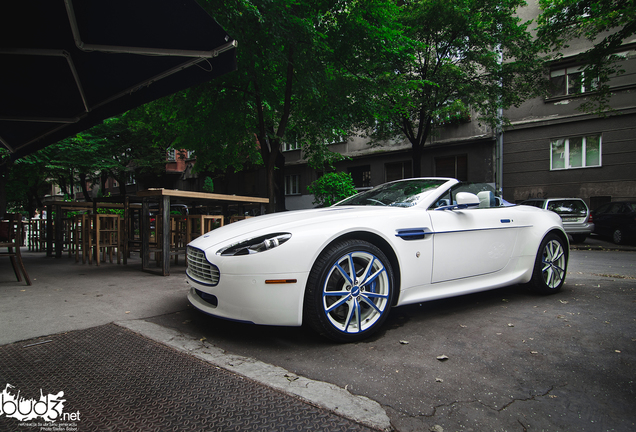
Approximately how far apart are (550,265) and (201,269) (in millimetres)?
3816

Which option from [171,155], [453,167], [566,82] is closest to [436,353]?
[453,167]

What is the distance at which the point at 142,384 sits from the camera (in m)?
2.05

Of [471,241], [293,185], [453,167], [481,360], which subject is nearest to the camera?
[481,360]

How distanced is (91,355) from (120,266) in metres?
4.73

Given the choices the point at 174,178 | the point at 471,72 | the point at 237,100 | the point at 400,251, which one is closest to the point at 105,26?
the point at 400,251

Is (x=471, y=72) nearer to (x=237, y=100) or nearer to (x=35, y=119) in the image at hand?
(x=237, y=100)

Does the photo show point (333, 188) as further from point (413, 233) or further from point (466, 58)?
point (413, 233)

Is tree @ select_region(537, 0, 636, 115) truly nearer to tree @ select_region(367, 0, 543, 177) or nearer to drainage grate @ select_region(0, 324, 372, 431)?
tree @ select_region(367, 0, 543, 177)

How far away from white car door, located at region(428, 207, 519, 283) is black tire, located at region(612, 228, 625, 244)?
11.4 meters

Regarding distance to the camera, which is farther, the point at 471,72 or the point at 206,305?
the point at 471,72

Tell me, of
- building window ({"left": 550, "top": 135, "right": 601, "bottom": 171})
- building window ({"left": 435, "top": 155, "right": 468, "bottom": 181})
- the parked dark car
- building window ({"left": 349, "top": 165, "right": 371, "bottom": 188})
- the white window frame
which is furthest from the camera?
building window ({"left": 349, "top": 165, "right": 371, "bottom": 188})

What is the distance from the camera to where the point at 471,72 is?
14.7m

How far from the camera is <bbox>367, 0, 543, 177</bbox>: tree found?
13.4m

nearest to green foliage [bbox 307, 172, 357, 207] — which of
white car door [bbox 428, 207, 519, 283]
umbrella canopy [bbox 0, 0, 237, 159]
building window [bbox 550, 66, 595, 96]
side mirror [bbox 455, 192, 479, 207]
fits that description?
umbrella canopy [bbox 0, 0, 237, 159]
